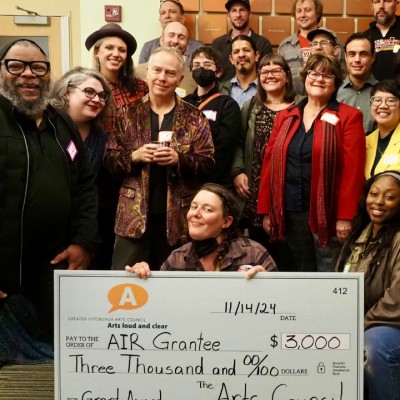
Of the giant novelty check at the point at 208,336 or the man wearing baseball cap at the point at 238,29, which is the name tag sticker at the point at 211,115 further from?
the giant novelty check at the point at 208,336

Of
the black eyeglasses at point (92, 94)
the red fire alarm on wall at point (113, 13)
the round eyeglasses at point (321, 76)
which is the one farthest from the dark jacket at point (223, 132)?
the red fire alarm on wall at point (113, 13)

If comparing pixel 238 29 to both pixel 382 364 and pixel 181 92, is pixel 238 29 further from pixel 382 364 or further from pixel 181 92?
pixel 382 364

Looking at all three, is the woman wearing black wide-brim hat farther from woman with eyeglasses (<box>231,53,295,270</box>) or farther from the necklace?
the necklace

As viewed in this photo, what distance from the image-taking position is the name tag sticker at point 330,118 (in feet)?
11.6

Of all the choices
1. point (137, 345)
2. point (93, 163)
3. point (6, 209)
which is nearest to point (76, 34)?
point (93, 163)

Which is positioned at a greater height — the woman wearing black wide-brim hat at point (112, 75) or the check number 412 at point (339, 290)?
the woman wearing black wide-brim hat at point (112, 75)

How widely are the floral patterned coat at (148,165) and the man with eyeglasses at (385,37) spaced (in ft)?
5.98

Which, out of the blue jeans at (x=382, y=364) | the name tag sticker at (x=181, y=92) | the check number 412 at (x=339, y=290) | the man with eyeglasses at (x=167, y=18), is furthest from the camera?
the man with eyeglasses at (x=167, y=18)

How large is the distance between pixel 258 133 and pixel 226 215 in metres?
1.05

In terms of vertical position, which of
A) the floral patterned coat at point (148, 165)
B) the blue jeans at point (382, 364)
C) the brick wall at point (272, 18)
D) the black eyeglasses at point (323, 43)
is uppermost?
the brick wall at point (272, 18)

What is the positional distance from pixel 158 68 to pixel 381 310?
1.63 m

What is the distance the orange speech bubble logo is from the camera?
2490mm

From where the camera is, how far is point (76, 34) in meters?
6.14

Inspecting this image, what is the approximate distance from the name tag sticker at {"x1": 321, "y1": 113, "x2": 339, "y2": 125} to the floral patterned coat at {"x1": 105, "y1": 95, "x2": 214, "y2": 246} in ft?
2.14
